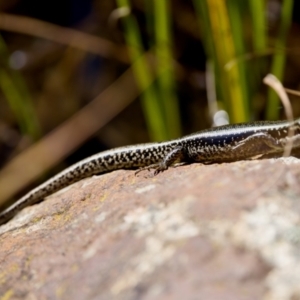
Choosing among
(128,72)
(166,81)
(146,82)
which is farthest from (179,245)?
(128,72)

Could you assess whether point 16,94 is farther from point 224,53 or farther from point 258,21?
point 258,21

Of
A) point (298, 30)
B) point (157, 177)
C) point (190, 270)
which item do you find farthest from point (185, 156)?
point (298, 30)

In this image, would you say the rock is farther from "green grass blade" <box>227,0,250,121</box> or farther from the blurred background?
the blurred background

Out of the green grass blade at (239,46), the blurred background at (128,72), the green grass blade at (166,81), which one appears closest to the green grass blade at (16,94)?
the blurred background at (128,72)

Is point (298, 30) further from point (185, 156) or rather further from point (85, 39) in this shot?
point (185, 156)

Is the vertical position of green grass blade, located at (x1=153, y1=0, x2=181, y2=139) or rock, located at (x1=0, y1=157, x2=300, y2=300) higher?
green grass blade, located at (x1=153, y1=0, x2=181, y2=139)

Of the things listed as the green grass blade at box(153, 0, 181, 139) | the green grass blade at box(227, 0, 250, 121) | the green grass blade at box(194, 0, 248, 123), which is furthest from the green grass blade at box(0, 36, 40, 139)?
the green grass blade at box(227, 0, 250, 121)

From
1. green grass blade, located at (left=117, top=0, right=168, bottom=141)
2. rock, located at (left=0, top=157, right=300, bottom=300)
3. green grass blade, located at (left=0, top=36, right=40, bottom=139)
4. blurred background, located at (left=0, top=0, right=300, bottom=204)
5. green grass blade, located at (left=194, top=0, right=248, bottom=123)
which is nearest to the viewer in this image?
rock, located at (left=0, top=157, right=300, bottom=300)
